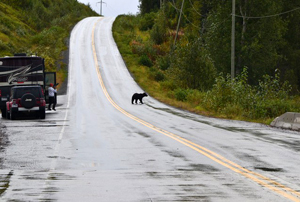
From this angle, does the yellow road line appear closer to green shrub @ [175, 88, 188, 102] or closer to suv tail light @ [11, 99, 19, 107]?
suv tail light @ [11, 99, 19, 107]

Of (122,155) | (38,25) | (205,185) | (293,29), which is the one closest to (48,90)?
(122,155)

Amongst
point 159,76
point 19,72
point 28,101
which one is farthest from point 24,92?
point 159,76

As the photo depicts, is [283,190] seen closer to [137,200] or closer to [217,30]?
[137,200]

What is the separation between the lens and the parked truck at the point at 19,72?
2656 centimetres

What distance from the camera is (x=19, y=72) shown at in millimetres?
27031

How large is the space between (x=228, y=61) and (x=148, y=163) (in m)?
33.2

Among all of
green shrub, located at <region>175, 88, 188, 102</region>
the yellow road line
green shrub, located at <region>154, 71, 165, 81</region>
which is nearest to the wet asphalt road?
the yellow road line

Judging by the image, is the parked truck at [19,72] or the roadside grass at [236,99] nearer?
the roadside grass at [236,99]

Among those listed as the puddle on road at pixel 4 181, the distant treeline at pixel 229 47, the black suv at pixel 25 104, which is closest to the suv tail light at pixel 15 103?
the black suv at pixel 25 104

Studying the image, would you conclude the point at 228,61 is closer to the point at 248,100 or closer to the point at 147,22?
the point at 248,100

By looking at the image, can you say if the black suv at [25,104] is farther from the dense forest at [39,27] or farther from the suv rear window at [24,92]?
the dense forest at [39,27]

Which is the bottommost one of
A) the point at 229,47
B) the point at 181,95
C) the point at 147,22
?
the point at 181,95

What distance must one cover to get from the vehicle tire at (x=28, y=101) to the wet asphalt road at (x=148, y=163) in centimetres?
453

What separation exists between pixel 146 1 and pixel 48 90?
71845mm
